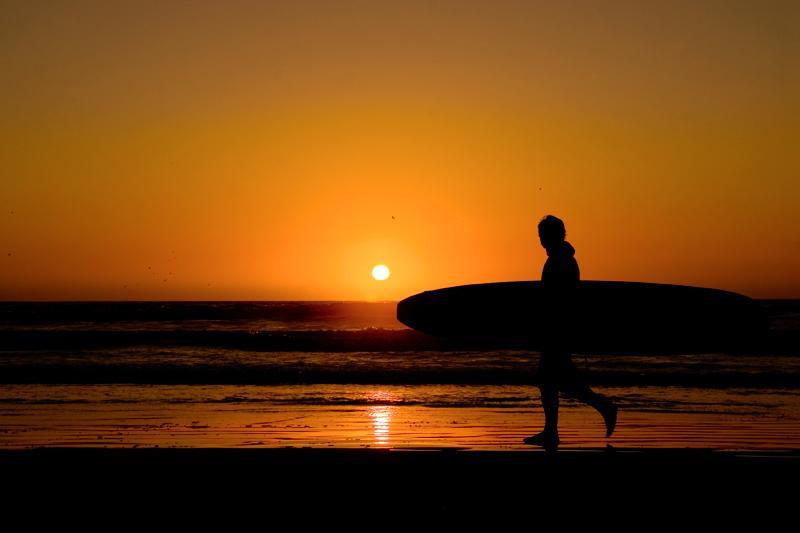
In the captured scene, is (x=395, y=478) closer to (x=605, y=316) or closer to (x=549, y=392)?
(x=549, y=392)

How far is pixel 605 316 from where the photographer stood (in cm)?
988

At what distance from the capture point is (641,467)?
632cm

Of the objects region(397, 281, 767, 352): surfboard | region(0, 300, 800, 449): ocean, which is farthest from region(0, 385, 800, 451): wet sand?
region(397, 281, 767, 352): surfboard

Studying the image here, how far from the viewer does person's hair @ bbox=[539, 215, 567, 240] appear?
7.54 meters

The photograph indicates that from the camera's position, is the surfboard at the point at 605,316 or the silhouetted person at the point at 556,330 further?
the surfboard at the point at 605,316

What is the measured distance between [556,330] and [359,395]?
10329mm

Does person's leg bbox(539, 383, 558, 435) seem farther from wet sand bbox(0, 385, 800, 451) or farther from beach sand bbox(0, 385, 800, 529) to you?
wet sand bbox(0, 385, 800, 451)

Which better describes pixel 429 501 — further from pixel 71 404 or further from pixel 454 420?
pixel 71 404

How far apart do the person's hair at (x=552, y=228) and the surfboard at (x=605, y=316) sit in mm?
2179

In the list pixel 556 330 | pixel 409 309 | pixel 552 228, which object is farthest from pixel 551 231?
pixel 409 309

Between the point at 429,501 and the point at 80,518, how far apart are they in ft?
6.98

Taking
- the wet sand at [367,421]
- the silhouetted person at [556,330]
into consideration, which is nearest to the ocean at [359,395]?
the wet sand at [367,421]

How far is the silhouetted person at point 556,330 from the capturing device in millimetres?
7305

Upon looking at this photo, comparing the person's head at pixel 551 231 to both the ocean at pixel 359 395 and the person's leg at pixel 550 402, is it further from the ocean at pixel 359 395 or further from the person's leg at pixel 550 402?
the ocean at pixel 359 395
